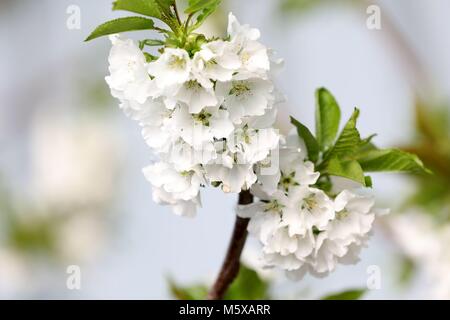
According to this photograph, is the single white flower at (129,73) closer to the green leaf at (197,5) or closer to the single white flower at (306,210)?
the green leaf at (197,5)

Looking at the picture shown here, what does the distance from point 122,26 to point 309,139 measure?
251mm

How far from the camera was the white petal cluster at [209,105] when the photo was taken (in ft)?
2.56

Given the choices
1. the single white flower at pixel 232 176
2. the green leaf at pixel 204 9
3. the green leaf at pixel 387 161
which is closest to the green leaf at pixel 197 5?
the green leaf at pixel 204 9

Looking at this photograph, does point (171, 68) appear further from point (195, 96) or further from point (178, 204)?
point (178, 204)

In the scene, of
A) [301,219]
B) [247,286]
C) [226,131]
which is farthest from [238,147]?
[247,286]

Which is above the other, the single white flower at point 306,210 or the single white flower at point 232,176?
the single white flower at point 232,176

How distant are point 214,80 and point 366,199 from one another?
24 centimetres

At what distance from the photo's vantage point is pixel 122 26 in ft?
2.74

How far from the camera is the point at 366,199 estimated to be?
904 millimetres

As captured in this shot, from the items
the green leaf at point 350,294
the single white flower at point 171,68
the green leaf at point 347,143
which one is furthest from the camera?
the green leaf at point 350,294

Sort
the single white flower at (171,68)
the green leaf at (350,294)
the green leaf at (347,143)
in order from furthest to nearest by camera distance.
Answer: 1. the green leaf at (350,294)
2. the green leaf at (347,143)
3. the single white flower at (171,68)

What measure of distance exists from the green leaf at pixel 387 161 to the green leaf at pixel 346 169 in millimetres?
45
